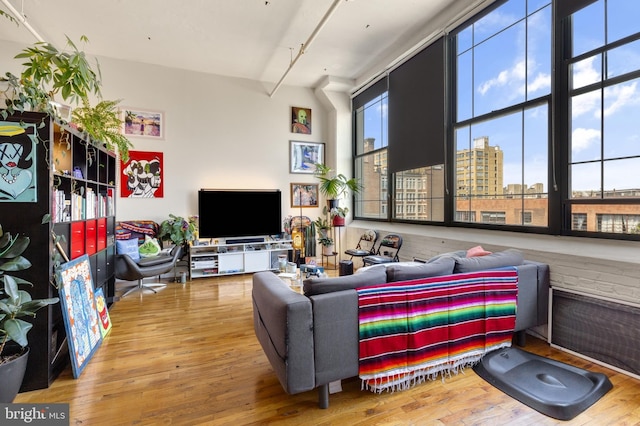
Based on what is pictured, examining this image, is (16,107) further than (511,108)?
No

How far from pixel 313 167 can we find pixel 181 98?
9.77ft

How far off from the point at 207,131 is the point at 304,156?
2.08 m

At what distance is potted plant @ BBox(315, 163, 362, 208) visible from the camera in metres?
6.20

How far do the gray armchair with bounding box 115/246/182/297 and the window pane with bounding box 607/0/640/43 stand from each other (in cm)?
604

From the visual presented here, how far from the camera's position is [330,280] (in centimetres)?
209

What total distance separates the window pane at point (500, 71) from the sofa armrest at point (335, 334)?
3317 mm

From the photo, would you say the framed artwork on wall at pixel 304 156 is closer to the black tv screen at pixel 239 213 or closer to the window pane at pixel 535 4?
the black tv screen at pixel 239 213

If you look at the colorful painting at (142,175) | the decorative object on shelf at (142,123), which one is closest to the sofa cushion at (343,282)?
the colorful painting at (142,175)

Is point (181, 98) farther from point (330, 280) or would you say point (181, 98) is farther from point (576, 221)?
point (576, 221)

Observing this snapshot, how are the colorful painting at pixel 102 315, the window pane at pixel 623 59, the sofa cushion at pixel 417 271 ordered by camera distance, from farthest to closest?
the colorful painting at pixel 102 315 < the window pane at pixel 623 59 < the sofa cushion at pixel 417 271

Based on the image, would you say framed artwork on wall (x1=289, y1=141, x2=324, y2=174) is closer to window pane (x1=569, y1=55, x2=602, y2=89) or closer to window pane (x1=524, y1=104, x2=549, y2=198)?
window pane (x1=524, y1=104, x2=549, y2=198)

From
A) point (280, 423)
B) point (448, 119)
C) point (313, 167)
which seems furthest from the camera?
point (313, 167)

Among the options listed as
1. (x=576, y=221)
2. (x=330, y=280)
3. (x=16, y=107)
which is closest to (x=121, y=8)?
(x=16, y=107)

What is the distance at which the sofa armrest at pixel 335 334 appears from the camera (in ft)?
6.33
